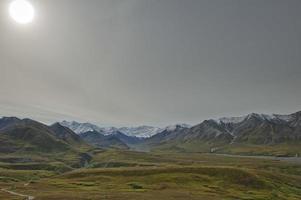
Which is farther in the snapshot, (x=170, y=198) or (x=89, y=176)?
(x=89, y=176)

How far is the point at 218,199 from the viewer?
4178 inches

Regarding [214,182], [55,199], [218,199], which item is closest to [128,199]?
[55,199]

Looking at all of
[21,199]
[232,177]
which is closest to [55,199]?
[21,199]

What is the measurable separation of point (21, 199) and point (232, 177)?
10586 centimetres

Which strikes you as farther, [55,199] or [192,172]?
[192,172]

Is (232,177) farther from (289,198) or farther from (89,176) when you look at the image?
(89,176)

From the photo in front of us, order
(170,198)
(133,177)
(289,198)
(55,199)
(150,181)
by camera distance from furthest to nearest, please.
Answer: (133,177)
(150,181)
(289,198)
(170,198)
(55,199)

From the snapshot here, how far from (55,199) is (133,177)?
83101mm

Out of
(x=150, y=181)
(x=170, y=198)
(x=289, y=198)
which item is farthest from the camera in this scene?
(x=150, y=181)

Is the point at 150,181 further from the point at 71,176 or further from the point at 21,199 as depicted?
the point at 21,199

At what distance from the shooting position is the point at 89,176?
177m

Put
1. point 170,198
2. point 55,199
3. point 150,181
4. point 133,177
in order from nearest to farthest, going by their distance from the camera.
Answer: point 55,199 → point 170,198 → point 150,181 → point 133,177

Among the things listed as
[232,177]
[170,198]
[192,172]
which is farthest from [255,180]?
[170,198]

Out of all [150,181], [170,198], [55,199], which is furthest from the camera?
[150,181]
